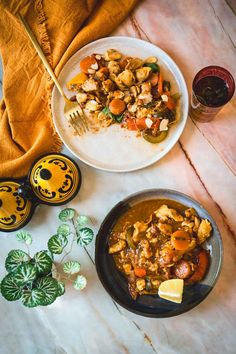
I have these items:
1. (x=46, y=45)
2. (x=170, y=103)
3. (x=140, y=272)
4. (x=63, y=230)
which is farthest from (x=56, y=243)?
(x=46, y=45)

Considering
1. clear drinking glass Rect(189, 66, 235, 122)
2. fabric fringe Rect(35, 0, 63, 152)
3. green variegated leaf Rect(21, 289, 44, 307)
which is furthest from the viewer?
fabric fringe Rect(35, 0, 63, 152)

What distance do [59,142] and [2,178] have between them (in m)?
0.25

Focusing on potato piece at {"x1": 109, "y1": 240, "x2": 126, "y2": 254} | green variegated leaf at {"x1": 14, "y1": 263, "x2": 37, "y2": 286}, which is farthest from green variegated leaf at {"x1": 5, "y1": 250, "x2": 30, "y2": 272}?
potato piece at {"x1": 109, "y1": 240, "x2": 126, "y2": 254}

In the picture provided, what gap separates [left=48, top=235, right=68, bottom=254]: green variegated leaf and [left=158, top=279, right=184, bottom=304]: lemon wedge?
0.36 m

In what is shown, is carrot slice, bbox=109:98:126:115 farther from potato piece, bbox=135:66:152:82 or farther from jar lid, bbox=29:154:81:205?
jar lid, bbox=29:154:81:205

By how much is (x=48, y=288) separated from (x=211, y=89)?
88 cm

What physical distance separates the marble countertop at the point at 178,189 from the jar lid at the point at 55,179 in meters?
0.07

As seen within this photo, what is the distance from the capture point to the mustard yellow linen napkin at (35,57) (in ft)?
5.18

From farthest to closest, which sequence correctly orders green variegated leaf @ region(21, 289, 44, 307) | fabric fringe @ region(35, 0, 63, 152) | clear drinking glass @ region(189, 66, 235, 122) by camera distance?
fabric fringe @ region(35, 0, 63, 152), clear drinking glass @ region(189, 66, 235, 122), green variegated leaf @ region(21, 289, 44, 307)

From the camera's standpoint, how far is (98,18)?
5.29ft

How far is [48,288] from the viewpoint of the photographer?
1.39 meters

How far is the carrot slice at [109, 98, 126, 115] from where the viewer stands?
1.54m

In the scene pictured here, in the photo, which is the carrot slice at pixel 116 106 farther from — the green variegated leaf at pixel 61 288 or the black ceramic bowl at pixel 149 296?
the green variegated leaf at pixel 61 288

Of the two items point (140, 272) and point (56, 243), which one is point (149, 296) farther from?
point (56, 243)
